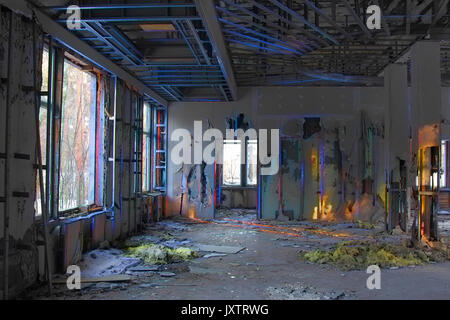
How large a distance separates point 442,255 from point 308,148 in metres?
5.48

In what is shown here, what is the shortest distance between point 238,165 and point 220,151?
1.17 metres

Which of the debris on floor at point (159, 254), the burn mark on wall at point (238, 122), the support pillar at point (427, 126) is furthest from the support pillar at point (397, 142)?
the debris on floor at point (159, 254)

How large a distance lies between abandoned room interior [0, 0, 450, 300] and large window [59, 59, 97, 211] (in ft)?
0.12

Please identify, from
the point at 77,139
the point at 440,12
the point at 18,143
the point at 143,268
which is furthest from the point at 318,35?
the point at 18,143

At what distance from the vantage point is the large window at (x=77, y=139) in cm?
630

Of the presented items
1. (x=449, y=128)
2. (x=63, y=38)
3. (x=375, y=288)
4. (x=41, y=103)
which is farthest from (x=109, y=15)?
(x=449, y=128)

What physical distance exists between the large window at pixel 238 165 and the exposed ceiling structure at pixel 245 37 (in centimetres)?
177

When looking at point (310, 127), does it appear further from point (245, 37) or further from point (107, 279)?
point (107, 279)

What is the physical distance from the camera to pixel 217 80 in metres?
9.55

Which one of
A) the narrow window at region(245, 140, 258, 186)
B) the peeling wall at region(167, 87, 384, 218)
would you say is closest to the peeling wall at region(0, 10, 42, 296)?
the peeling wall at region(167, 87, 384, 218)

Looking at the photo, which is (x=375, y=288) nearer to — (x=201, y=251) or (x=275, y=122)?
(x=201, y=251)

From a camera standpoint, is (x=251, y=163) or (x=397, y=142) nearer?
(x=397, y=142)

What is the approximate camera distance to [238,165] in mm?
13258

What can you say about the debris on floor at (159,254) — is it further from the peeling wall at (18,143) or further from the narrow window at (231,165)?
the narrow window at (231,165)
